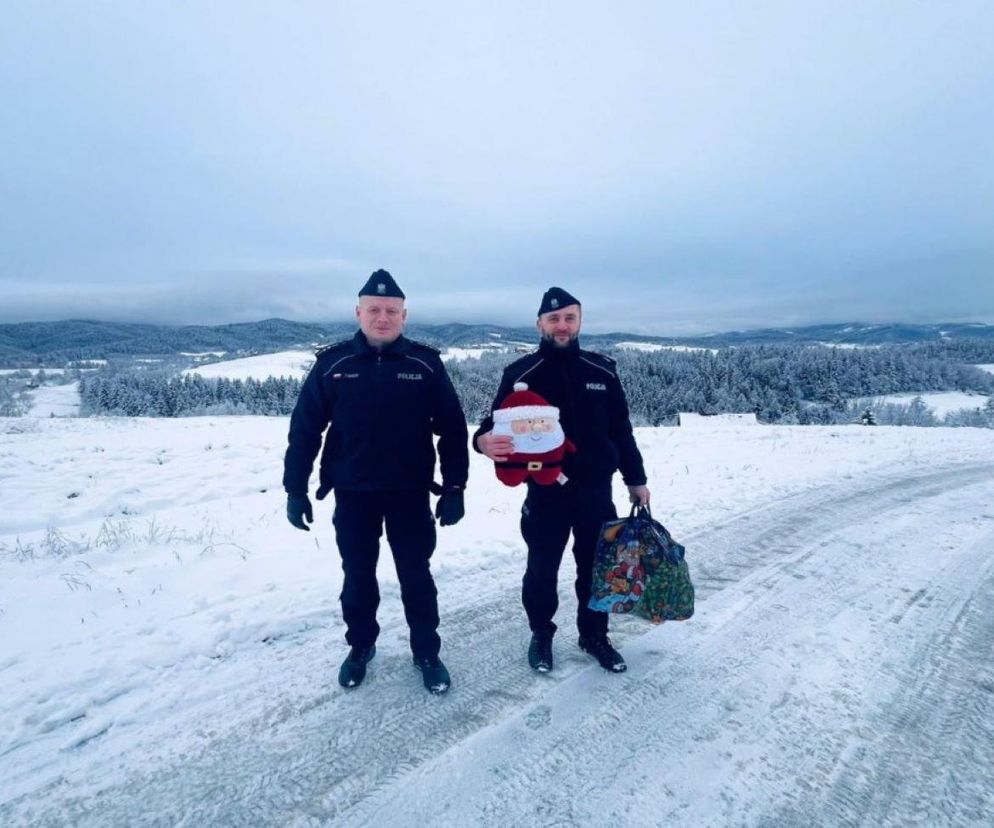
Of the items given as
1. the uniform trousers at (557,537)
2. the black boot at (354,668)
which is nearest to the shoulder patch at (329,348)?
the uniform trousers at (557,537)

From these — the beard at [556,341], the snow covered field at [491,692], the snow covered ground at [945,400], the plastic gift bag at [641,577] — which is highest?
the beard at [556,341]

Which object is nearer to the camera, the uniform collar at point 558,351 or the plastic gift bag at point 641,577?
the plastic gift bag at point 641,577

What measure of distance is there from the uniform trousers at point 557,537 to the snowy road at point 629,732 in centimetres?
31

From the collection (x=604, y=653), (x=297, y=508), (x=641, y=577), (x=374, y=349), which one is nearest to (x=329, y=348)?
(x=374, y=349)

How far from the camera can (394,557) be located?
3412mm

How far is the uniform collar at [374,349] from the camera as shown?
3.32m

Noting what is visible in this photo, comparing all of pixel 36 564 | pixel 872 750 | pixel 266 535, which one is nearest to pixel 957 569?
pixel 872 750

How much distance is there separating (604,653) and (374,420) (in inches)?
85.7

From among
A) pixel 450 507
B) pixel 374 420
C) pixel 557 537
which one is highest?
pixel 374 420

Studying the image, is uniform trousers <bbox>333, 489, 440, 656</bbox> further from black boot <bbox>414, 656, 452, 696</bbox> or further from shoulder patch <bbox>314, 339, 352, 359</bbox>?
shoulder patch <bbox>314, 339, 352, 359</bbox>

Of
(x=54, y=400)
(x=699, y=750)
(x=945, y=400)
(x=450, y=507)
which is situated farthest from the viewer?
(x=945, y=400)

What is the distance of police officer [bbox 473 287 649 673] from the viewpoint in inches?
136

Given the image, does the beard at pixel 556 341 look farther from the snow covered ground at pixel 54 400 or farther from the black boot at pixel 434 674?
the snow covered ground at pixel 54 400

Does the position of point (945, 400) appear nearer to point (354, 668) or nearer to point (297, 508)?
point (354, 668)
